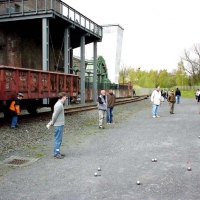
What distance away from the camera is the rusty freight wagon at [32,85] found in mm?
10766

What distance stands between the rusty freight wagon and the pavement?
381 cm

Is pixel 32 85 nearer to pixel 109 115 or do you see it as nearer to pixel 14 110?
pixel 14 110

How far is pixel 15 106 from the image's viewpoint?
1071cm

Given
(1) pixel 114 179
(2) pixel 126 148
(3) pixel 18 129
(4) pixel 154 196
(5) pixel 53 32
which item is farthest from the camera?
(5) pixel 53 32

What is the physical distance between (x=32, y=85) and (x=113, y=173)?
27.1 ft

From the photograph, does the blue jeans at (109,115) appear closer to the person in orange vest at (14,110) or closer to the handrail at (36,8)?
the person in orange vest at (14,110)

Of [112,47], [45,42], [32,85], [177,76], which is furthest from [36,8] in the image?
[177,76]

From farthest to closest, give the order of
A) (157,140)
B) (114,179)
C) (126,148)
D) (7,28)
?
(7,28) < (157,140) < (126,148) < (114,179)

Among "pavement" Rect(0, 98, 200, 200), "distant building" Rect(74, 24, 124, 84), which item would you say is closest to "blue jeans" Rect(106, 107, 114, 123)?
"pavement" Rect(0, 98, 200, 200)

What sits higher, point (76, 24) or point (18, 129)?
point (76, 24)

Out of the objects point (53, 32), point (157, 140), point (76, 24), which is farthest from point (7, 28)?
point (157, 140)

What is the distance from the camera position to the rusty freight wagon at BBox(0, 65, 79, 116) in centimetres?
1077

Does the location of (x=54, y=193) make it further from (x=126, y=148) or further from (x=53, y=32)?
(x=53, y=32)

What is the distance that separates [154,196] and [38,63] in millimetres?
24214
